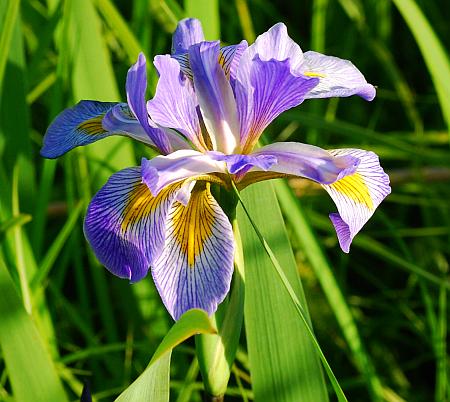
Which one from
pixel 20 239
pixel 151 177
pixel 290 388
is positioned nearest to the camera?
pixel 151 177

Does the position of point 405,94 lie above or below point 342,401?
above

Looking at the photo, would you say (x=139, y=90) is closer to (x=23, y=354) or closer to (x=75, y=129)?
(x=75, y=129)

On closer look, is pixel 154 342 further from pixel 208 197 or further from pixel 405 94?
pixel 405 94

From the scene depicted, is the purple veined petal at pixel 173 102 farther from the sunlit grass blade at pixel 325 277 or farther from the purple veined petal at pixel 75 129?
the sunlit grass blade at pixel 325 277

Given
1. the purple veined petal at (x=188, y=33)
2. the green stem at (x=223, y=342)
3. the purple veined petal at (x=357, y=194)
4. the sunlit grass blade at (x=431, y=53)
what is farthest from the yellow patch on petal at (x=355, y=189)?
the sunlit grass blade at (x=431, y=53)

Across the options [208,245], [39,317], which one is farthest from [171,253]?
[39,317]

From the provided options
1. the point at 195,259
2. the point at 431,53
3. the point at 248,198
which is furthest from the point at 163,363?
the point at 431,53
